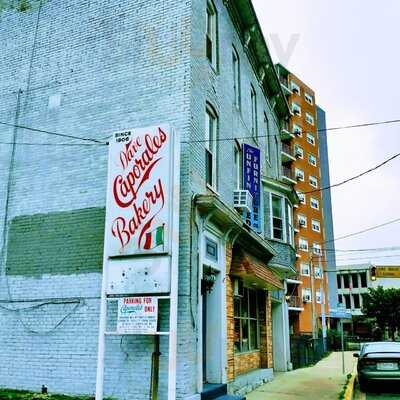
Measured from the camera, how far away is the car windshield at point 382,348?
1355 centimetres

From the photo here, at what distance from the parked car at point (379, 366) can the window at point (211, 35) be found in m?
9.43

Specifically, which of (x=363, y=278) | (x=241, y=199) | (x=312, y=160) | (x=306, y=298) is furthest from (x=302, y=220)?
(x=241, y=199)

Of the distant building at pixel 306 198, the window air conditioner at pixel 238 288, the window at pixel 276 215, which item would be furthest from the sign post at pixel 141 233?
the distant building at pixel 306 198

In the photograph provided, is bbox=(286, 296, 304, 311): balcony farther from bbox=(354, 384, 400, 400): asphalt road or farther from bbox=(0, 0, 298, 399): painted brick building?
→ bbox=(0, 0, 298, 399): painted brick building

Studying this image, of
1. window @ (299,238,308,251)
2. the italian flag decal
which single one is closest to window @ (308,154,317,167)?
window @ (299,238,308,251)

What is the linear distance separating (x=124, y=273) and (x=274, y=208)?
949 centimetres

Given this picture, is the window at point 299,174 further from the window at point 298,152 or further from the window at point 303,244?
the window at point 303,244

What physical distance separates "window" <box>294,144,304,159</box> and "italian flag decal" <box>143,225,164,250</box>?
46328 mm

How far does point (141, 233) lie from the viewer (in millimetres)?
8547

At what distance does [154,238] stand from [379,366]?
8.62 metres

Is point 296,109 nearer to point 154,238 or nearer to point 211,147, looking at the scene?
point 211,147

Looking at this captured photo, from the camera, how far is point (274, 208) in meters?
17.0

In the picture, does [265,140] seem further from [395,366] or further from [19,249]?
[19,249]

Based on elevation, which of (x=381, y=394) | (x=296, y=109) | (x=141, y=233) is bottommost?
(x=381, y=394)
